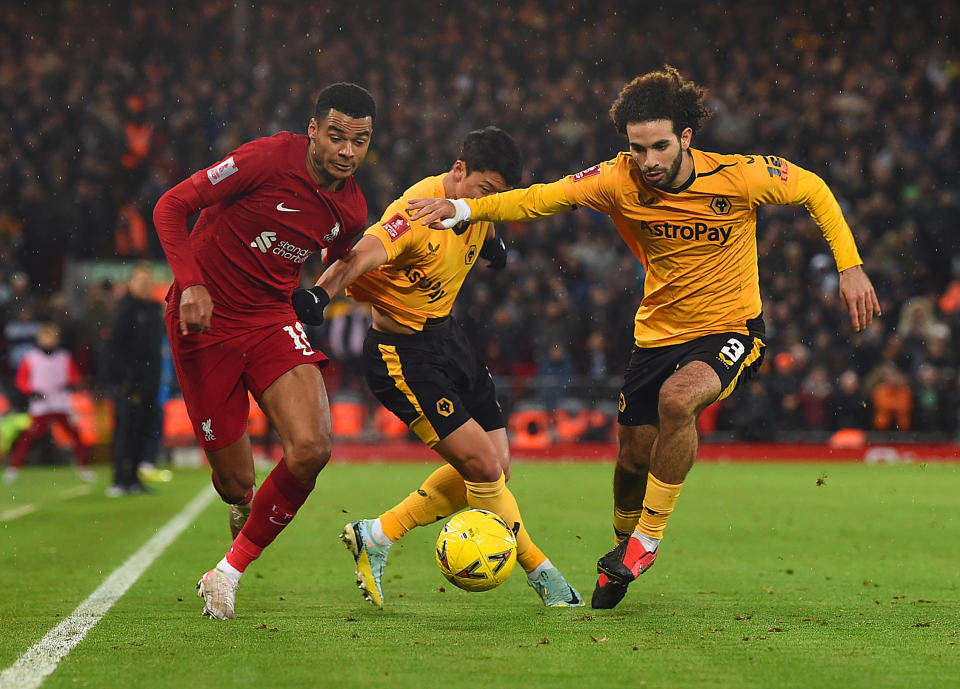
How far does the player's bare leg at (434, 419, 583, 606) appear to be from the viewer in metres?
6.02

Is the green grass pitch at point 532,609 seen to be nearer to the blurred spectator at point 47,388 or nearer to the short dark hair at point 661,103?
the short dark hair at point 661,103

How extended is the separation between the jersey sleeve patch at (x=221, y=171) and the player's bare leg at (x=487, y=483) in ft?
5.40

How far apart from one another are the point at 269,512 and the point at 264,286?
3.59ft

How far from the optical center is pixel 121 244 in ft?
67.8

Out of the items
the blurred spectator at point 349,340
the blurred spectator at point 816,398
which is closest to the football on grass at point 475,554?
the blurred spectator at point 349,340

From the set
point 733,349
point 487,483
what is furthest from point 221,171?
point 733,349

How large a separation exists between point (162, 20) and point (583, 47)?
8.32 meters

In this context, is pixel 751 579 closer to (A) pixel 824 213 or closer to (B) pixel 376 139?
Answer: (A) pixel 824 213

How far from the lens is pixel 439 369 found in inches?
251

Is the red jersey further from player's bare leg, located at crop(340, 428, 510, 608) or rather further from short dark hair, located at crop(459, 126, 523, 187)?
player's bare leg, located at crop(340, 428, 510, 608)

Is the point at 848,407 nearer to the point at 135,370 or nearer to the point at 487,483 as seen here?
the point at 135,370

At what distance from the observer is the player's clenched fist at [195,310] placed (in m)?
5.38

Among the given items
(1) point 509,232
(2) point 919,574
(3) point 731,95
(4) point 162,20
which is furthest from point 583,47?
(2) point 919,574

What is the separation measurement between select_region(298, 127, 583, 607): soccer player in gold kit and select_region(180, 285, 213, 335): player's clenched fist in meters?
0.89
